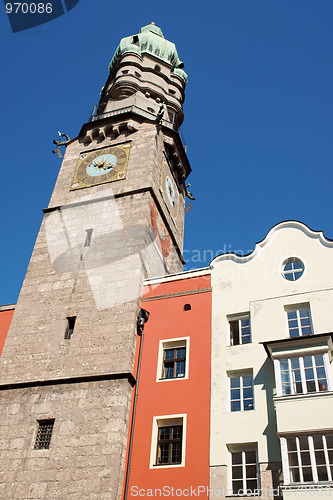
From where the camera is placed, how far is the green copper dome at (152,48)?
39.0 meters

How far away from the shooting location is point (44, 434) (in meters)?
17.9

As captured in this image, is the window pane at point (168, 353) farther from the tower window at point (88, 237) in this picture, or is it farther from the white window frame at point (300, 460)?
the tower window at point (88, 237)

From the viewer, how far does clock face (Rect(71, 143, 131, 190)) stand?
90.5 feet

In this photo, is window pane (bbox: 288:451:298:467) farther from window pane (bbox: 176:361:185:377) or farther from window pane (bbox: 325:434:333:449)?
window pane (bbox: 176:361:185:377)

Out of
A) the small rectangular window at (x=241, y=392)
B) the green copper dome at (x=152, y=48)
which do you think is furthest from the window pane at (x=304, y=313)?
the green copper dome at (x=152, y=48)

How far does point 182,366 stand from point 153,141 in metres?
14.4

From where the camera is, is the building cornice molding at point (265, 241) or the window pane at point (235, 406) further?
the building cornice molding at point (265, 241)

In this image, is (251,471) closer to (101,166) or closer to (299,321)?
(299,321)

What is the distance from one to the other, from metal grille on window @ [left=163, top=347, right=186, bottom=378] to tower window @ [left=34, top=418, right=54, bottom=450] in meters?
4.43

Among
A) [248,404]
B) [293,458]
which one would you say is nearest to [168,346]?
[248,404]

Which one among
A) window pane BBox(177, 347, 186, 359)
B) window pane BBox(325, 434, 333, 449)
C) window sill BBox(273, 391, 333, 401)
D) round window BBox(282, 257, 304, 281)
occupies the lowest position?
window pane BBox(325, 434, 333, 449)

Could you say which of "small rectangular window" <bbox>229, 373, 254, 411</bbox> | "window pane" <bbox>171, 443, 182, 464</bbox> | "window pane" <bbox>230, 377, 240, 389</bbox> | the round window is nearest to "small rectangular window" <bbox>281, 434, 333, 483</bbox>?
"small rectangular window" <bbox>229, 373, 254, 411</bbox>

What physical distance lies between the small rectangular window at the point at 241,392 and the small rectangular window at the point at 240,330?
1362mm

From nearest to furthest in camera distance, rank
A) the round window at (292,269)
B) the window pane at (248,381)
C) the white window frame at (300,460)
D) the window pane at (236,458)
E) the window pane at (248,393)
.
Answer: the white window frame at (300,460), the window pane at (236,458), the window pane at (248,393), the window pane at (248,381), the round window at (292,269)
